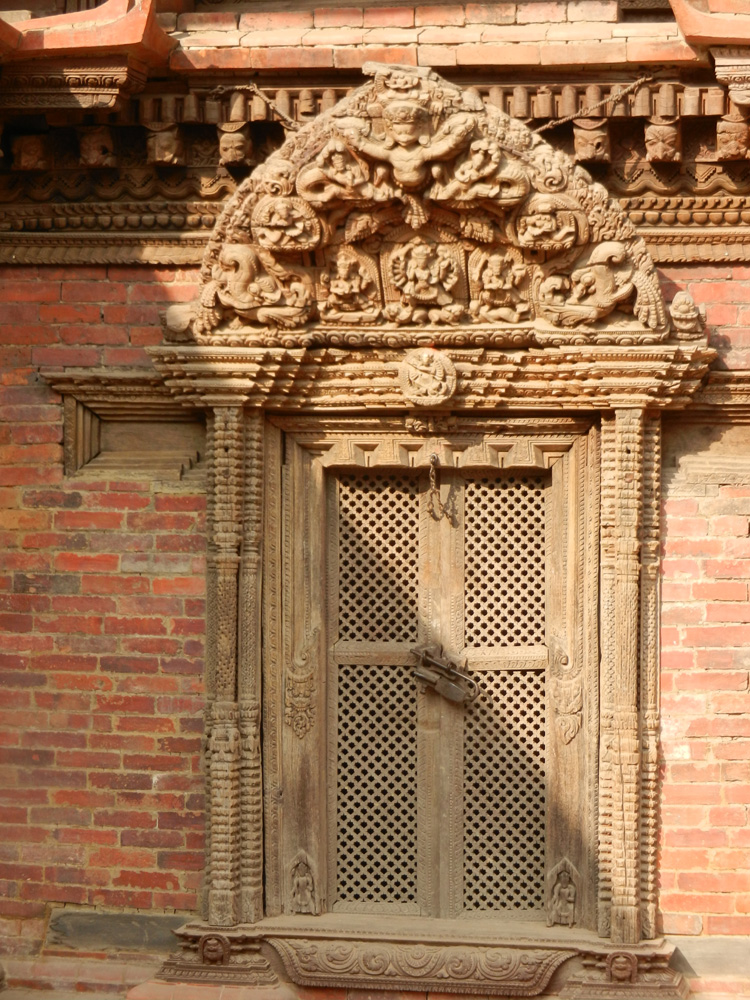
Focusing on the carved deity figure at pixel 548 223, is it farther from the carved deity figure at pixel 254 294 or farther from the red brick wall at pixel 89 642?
the red brick wall at pixel 89 642

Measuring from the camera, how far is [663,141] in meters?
5.73

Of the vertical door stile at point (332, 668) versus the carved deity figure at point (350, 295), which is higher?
the carved deity figure at point (350, 295)

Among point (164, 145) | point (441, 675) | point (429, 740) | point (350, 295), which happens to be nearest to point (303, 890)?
point (429, 740)

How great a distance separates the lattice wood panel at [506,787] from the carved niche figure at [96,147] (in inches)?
101

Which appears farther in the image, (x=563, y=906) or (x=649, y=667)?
(x=563, y=906)

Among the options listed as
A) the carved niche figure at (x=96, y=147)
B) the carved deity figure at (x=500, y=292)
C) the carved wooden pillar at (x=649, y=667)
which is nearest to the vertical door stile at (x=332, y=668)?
the carved deity figure at (x=500, y=292)

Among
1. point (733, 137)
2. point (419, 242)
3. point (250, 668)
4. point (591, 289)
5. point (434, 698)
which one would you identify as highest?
point (733, 137)

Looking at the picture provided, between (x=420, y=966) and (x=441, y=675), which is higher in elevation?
(x=441, y=675)

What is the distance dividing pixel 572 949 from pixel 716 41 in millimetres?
3470

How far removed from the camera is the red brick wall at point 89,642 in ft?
20.1

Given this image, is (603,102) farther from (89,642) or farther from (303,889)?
(303,889)

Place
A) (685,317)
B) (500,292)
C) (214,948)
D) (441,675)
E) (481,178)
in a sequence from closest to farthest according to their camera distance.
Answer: (481,178) → (685,317) → (500,292) → (214,948) → (441,675)

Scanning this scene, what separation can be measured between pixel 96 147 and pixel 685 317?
2.39 metres

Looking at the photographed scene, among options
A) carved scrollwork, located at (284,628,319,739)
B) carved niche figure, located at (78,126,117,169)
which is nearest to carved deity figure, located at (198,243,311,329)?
carved niche figure, located at (78,126,117,169)
